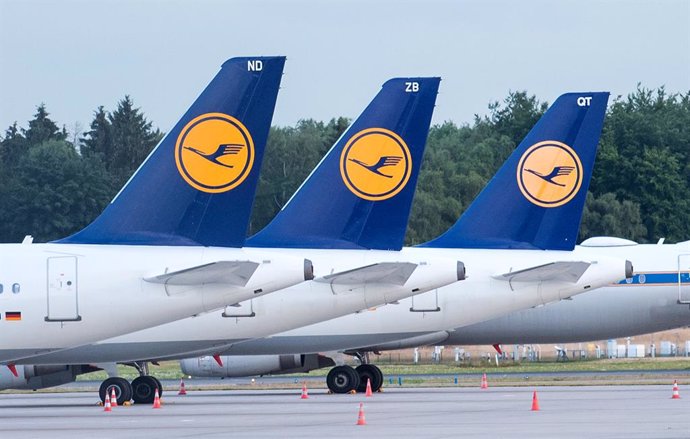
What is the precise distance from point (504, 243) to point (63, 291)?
15677 mm

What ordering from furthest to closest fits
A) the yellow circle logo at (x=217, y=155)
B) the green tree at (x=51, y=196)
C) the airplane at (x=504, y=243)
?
the green tree at (x=51, y=196) → the airplane at (x=504, y=243) → the yellow circle logo at (x=217, y=155)

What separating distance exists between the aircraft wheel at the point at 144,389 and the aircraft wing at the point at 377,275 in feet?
19.9

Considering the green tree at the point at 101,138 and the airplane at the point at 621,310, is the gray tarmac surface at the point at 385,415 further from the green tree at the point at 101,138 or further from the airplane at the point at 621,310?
the green tree at the point at 101,138

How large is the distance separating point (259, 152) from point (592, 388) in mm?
16614

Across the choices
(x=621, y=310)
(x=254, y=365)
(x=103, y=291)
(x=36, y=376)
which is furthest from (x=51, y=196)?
(x=103, y=291)

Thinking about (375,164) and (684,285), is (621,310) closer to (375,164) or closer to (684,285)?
(684,285)

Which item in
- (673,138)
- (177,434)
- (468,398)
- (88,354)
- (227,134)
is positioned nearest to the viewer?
(177,434)

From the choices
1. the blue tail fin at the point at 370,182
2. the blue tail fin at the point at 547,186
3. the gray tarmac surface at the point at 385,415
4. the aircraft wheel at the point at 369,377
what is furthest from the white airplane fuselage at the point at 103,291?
the aircraft wheel at the point at 369,377

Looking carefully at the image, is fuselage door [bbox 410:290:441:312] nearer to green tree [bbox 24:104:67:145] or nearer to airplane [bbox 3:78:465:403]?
airplane [bbox 3:78:465:403]

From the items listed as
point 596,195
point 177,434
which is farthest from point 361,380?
point 596,195

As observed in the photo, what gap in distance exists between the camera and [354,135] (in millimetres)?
40656

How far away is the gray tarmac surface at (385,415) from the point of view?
30.6 m

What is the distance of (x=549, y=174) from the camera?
46.0 meters

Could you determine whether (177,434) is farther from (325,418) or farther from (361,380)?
(361,380)
